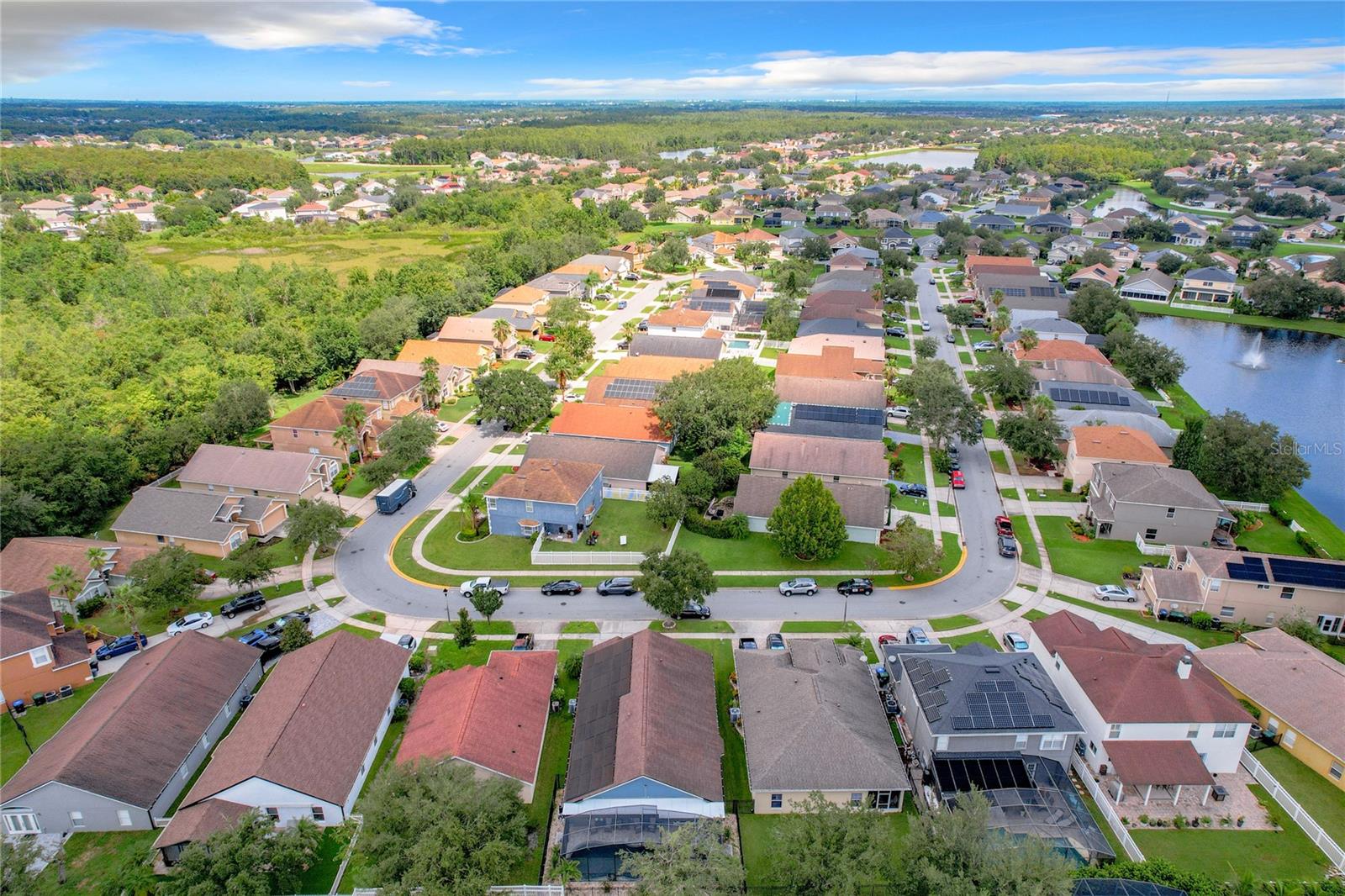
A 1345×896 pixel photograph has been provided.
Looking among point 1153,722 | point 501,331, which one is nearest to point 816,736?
point 1153,722

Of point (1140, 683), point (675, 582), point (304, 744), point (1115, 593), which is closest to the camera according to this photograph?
point (304, 744)

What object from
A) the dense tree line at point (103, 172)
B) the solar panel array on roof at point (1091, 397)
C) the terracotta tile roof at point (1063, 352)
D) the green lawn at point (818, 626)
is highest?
the dense tree line at point (103, 172)

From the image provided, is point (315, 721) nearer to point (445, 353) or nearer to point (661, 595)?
point (661, 595)

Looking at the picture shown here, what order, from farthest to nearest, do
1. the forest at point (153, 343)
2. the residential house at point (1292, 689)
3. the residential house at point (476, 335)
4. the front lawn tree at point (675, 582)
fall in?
the residential house at point (476, 335) → the forest at point (153, 343) → the front lawn tree at point (675, 582) → the residential house at point (1292, 689)

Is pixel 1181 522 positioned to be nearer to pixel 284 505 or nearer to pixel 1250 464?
pixel 1250 464

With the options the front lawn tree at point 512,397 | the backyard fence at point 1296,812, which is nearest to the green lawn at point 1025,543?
the backyard fence at point 1296,812

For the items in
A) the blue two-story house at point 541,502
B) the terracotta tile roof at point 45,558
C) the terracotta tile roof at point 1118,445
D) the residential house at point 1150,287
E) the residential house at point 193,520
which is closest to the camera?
the terracotta tile roof at point 45,558

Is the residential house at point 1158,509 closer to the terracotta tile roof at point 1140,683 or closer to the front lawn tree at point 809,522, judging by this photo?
the terracotta tile roof at point 1140,683
